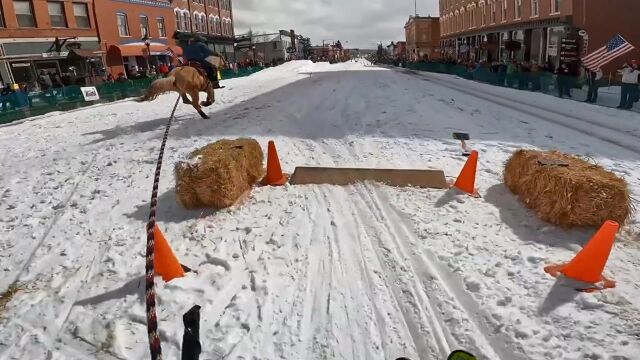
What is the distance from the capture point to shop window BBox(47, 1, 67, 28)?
27.1 meters

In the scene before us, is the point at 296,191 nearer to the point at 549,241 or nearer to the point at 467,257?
the point at 467,257

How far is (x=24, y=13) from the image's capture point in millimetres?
25453

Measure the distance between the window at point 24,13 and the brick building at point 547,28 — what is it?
32947mm

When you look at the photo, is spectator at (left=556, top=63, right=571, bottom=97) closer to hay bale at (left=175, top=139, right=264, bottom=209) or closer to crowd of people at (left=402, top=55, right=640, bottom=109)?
crowd of people at (left=402, top=55, right=640, bottom=109)

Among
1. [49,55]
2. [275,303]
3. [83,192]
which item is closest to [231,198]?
[275,303]

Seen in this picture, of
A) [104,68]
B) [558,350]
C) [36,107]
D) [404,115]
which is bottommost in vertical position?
[558,350]

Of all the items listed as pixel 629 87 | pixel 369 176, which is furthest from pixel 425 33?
pixel 369 176

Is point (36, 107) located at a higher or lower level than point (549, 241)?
higher

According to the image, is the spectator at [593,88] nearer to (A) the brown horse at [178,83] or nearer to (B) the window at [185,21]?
(A) the brown horse at [178,83]

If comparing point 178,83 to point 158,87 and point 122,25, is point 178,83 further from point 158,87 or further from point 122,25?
point 122,25

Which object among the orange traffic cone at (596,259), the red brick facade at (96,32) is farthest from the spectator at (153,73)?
the orange traffic cone at (596,259)

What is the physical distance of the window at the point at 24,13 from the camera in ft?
82.1

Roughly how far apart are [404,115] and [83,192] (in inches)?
339

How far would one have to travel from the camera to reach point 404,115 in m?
11.9
